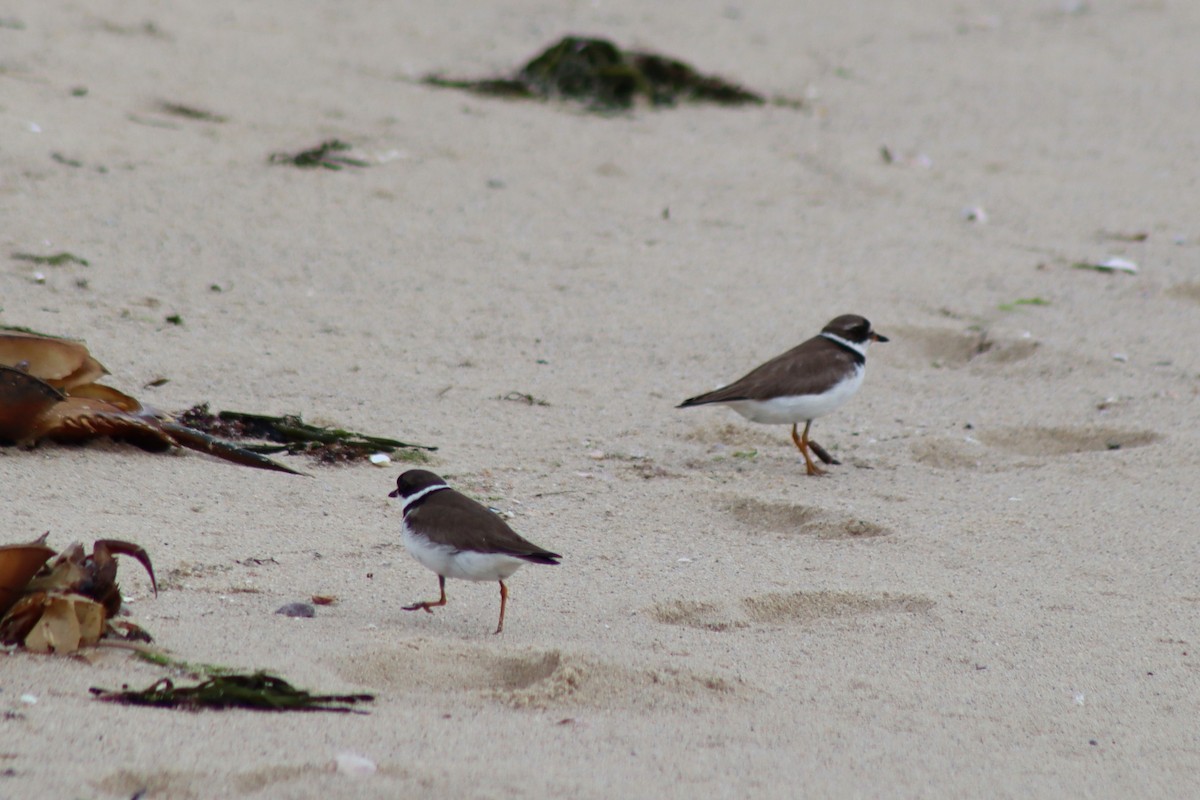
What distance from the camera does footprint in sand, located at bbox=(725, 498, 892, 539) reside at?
5.11 m

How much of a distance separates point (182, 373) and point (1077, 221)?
220 inches

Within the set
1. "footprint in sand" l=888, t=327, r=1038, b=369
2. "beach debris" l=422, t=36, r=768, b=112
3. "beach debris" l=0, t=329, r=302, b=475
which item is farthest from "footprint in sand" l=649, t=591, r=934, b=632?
"beach debris" l=422, t=36, r=768, b=112

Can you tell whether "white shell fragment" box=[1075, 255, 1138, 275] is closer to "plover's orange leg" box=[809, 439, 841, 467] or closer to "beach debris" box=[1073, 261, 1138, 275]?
"beach debris" box=[1073, 261, 1138, 275]

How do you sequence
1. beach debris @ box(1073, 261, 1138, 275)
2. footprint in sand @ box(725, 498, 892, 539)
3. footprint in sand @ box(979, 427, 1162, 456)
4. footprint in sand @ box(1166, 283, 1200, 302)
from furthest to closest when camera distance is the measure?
beach debris @ box(1073, 261, 1138, 275) < footprint in sand @ box(1166, 283, 1200, 302) < footprint in sand @ box(979, 427, 1162, 456) < footprint in sand @ box(725, 498, 892, 539)

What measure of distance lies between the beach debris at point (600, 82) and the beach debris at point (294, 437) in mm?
4876

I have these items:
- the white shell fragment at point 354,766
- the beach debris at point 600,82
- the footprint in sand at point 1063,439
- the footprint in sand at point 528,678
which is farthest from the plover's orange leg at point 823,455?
the beach debris at point 600,82

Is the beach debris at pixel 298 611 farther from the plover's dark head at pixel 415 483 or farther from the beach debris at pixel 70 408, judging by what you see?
the beach debris at pixel 70 408

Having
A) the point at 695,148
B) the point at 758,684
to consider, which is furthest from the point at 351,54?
the point at 758,684

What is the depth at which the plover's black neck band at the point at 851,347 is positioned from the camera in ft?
21.0

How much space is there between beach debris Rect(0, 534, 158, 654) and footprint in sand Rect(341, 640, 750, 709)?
0.59 m

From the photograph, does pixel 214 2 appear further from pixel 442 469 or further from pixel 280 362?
pixel 442 469

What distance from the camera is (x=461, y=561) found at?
404 cm

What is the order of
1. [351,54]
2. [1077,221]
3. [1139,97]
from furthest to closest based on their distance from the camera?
[1139,97] → [351,54] → [1077,221]

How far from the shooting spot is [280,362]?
6250 millimetres
